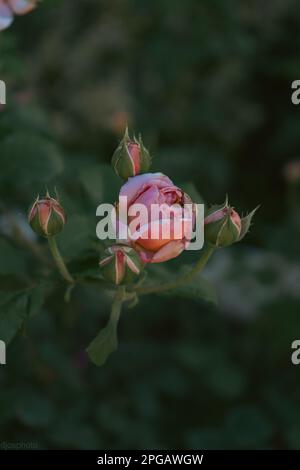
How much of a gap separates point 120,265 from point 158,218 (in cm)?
9

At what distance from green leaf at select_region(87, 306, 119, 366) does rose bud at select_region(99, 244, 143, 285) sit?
0.09 m

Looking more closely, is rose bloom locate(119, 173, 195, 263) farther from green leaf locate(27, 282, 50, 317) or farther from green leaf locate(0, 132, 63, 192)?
green leaf locate(0, 132, 63, 192)

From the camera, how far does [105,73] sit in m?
3.57

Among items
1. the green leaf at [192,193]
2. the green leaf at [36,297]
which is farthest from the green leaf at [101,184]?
the green leaf at [36,297]

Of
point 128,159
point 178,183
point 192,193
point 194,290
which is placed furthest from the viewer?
point 178,183

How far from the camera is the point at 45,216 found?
3.52 ft

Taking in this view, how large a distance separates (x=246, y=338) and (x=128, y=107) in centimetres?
143

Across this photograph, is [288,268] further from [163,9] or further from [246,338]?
[163,9]

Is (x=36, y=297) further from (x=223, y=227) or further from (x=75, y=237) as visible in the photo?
(x=223, y=227)

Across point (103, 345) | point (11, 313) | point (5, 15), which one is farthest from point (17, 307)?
point (5, 15)

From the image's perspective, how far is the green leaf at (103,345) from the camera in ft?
3.71

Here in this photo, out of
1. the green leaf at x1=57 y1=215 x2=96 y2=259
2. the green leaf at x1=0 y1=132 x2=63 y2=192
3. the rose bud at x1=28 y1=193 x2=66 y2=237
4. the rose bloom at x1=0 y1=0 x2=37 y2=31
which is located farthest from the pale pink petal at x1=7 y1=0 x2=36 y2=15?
the rose bud at x1=28 y1=193 x2=66 y2=237

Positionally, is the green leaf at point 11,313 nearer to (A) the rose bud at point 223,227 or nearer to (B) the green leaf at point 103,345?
(B) the green leaf at point 103,345

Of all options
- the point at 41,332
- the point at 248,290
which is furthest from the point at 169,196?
the point at 248,290
